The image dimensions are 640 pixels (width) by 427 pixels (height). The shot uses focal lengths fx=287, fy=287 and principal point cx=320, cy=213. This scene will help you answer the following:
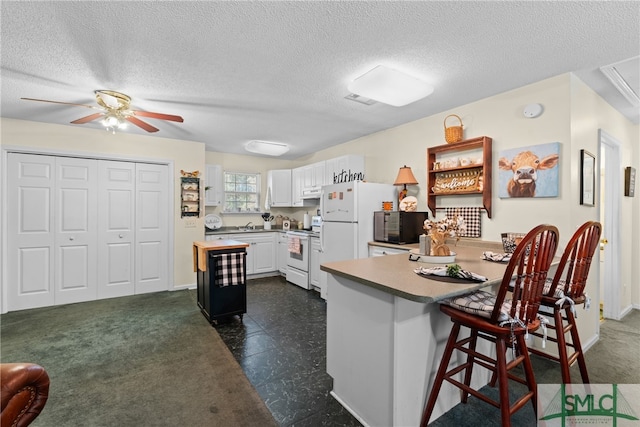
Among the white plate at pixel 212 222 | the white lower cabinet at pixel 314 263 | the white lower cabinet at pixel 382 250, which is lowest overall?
the white lower cabinet at pixel 314 263

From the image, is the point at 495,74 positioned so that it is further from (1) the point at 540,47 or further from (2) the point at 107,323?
(2) the point at 107,323

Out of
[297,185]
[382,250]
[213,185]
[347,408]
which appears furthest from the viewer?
[297,185]

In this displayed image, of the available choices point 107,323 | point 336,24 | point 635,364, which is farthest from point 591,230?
point 107,323

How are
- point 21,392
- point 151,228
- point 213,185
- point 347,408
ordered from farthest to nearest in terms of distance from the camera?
point 213,185 < point 151,228 < point 347,408 < point 21,392

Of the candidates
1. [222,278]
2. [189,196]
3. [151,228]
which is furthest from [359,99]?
[151,228]

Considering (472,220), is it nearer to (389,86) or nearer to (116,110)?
(389,86)

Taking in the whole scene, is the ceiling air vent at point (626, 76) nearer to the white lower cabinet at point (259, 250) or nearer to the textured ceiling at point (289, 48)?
the textured ceiling at point (289, 48)

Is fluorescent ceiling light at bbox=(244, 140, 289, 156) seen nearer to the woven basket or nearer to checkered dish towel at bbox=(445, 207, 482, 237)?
the woven basket

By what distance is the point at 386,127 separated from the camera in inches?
154

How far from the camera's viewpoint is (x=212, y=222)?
5359 millimetres

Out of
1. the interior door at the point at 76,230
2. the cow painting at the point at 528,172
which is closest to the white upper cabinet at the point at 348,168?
the cow painting at the point at 528,172

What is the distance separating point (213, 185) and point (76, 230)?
2.06 meters

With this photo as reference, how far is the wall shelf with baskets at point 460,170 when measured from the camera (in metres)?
2.79

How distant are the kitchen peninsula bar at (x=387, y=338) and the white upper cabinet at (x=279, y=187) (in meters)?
3.91
